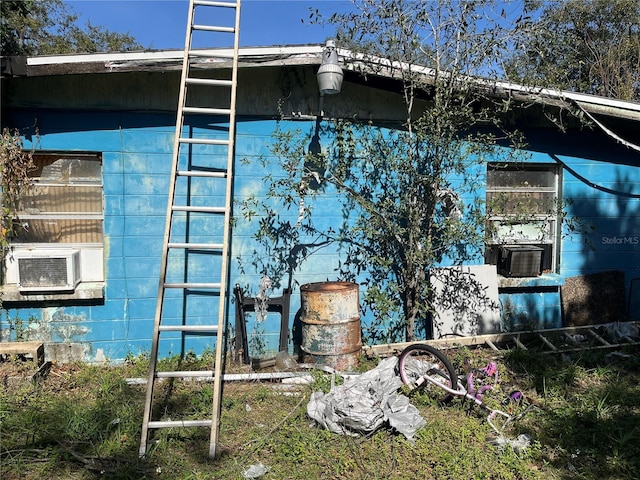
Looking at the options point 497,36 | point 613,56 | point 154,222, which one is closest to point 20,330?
point 154,222

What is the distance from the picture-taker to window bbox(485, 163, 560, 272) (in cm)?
609

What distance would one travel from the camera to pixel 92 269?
536 cm

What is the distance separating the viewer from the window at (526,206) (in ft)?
20.0

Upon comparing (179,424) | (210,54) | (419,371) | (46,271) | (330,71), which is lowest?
(179,424)

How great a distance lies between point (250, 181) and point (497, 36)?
3162 millimetres

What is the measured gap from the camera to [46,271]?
198 inches

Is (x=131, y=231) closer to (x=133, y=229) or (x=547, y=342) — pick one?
(x=133, y=229)

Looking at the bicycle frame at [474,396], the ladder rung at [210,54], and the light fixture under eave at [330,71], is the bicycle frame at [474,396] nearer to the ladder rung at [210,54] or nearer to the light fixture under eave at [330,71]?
the light fixture under eave at [330,71]

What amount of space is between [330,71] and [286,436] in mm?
3515

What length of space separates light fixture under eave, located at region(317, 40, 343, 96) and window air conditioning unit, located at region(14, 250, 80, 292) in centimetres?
321

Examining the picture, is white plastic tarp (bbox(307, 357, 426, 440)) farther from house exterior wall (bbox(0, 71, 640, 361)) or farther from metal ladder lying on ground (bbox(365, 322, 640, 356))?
house exterior wall (bbox(0, 71, 640, 361))

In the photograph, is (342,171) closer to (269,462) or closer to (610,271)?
(269,462)

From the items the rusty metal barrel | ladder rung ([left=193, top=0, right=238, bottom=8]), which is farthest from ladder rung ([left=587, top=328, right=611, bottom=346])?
ladder rung ([left=193, top=0, right=238, bottom=8])

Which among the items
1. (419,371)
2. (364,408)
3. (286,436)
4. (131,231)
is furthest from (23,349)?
(419,371)
